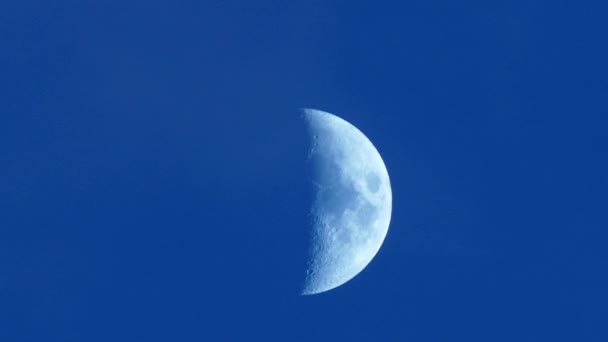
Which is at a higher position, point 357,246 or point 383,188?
point 383,188

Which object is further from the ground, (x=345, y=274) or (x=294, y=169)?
(x=294, y=169)

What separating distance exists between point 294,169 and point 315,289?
11.2 feet

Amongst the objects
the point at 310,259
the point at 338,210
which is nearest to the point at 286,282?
the point at 310,259

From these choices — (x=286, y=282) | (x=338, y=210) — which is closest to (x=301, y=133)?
(x=338, y=210)

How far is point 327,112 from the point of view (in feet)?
75.7

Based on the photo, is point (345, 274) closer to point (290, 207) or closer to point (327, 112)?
point (290, 207)

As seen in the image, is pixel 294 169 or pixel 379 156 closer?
pixel 294 169

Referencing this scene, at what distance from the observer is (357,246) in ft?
71.8

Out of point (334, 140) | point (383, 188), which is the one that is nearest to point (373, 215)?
point (383, 188)

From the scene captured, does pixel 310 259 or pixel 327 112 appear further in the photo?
pixel 327 112

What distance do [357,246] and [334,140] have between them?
289 centimetres

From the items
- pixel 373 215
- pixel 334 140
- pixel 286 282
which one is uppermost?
pixel 334 140

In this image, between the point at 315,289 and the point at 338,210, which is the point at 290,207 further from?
the point at 315,289

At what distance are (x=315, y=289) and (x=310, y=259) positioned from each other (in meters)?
1.23
